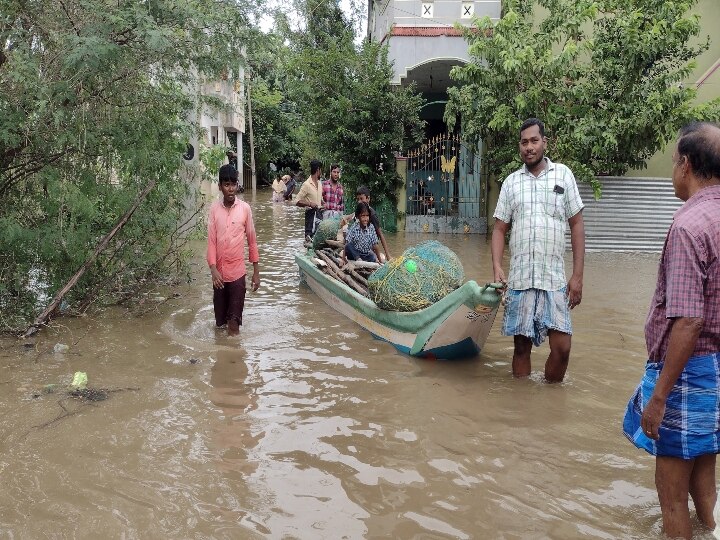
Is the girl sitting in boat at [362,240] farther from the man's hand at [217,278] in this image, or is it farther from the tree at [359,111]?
the tree at [359,111]

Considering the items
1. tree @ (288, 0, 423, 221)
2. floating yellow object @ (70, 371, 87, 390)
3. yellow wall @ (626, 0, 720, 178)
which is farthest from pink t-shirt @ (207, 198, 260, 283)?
yellow wall @ (626, 0, 720, 178)

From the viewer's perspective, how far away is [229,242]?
6.70m

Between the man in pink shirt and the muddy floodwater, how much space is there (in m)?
0.50

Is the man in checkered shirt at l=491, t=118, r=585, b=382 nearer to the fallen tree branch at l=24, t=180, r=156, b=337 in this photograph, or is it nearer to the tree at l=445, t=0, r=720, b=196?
the fallen tree branch at l=24, t=180, r=156, b=337

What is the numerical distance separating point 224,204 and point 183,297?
2762 mm

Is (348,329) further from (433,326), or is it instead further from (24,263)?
(24,263)

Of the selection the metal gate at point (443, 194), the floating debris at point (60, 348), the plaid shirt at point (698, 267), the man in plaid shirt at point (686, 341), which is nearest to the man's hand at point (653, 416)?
the man in plaid shirt at point (686, 341)

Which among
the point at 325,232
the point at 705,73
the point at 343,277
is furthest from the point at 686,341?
the point at 705,73

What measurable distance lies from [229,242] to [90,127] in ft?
6.03

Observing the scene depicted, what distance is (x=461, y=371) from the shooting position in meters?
5.84

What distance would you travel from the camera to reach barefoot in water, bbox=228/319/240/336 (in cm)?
697

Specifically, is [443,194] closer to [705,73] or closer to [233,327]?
[705,73]

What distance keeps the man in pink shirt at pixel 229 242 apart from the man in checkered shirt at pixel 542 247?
2.88m

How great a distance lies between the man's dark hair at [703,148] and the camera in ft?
9.18
